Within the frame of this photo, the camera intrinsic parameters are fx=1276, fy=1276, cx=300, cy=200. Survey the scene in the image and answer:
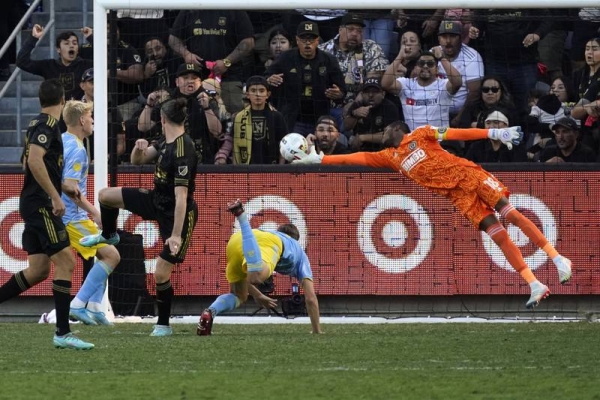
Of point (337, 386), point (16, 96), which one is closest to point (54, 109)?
point (337, 386)

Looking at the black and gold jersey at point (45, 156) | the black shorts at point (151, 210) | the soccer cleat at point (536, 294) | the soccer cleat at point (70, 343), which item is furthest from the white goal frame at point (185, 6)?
the soccer cleat at point (70, 343)

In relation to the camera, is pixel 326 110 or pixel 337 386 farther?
pixel 326 110

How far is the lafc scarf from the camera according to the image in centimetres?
1495

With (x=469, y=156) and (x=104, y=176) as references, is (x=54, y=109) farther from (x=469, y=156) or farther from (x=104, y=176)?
(x=469, y=156)

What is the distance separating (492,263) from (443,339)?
3744 millimetres

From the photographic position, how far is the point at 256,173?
14664 mm

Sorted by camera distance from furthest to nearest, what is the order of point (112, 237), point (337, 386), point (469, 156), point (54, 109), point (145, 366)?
point (469, 156) < point (112, 237) < point (54, 109) < point (145, 366) < point (337, 386)

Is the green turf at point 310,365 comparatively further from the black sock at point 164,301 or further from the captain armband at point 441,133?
the captain armband at point 441,133

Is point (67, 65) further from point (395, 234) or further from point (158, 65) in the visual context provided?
point (395, 234)

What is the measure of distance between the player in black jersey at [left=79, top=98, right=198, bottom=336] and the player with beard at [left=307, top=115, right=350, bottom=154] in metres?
3.50

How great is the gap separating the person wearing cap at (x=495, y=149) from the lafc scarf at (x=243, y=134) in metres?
2.47

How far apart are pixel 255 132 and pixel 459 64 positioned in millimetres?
2580

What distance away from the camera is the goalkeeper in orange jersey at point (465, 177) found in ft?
41.1

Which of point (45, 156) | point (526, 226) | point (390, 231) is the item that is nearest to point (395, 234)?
point (390, 231)
